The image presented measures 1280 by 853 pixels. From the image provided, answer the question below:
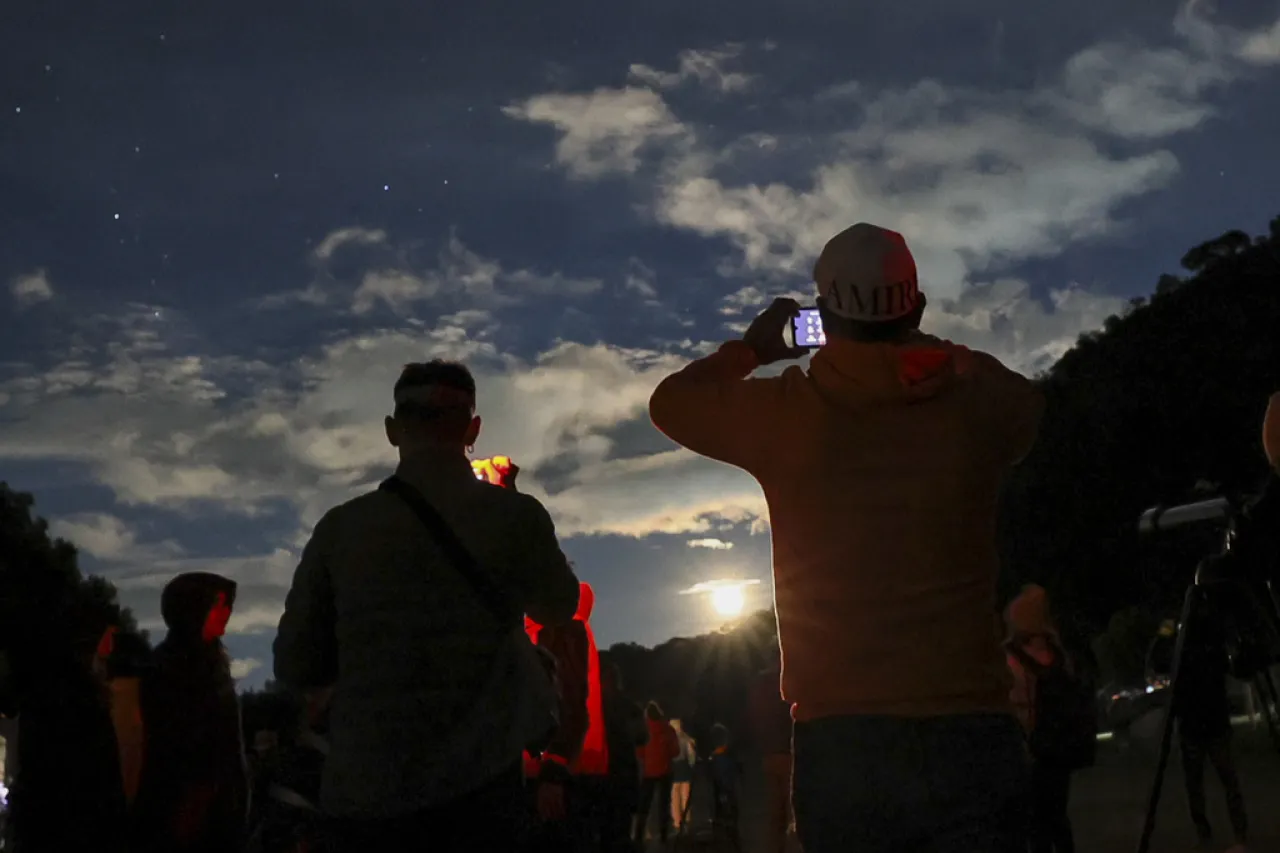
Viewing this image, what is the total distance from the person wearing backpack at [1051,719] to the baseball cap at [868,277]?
17.9ft

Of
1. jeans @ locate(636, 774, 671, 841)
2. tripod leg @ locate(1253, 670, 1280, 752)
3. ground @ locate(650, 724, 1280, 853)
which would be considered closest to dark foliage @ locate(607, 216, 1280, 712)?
ground @ locate(650, 724, 1280, 853)

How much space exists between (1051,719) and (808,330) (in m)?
5.53

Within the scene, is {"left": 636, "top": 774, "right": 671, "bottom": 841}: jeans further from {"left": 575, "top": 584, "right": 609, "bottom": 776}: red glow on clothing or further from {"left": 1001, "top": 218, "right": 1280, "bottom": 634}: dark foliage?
{"left": 1001, "top": 218, "right": 1280, "bottom": 634}: dark foliage

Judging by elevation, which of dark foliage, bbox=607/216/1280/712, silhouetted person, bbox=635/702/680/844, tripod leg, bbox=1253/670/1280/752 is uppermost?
dark foliage, bbox=607/216/1280/712

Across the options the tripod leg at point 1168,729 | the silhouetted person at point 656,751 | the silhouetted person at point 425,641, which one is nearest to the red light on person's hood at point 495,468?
the silhouetted person at point 425,641

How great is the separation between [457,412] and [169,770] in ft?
8.18

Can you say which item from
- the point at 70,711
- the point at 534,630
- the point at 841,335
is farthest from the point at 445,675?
the point at 70,711

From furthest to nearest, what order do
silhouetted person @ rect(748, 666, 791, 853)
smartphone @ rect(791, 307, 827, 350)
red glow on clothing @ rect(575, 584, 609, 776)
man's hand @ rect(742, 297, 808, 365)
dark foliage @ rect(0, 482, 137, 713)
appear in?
dark foliage @ rect(0, 482, 137, 713)
silhouetted person @ rect(748, 666, 791, 853)
red glow on clothing @ rect(575, 584, 609, 776)
man's hand @ rect(742, 297, 808, 365)
smartphone @ rect(791, 307, 827, 350)

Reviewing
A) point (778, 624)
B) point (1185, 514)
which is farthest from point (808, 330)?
point (1185, 514)

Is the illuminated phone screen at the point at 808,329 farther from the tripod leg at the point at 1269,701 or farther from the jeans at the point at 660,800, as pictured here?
the jeans at the point at 660,800

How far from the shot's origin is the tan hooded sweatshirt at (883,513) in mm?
2818

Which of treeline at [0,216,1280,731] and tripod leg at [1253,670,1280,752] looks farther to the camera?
treeline at [0,216,1280,731]

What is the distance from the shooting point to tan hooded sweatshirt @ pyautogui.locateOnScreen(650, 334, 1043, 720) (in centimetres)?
282

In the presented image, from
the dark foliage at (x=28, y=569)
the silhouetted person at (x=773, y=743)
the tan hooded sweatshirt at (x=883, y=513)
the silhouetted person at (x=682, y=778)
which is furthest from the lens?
the dark foliage at (x=28, y=569)
